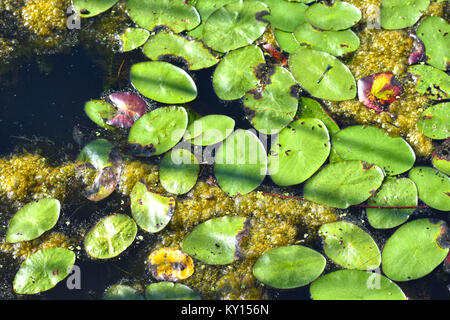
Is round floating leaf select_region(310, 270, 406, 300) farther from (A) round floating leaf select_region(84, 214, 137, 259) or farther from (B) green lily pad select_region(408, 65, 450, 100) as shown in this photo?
(B) green lily pad select_region(408, 65, 450, 100)

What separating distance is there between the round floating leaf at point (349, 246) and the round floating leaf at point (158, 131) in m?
0.76

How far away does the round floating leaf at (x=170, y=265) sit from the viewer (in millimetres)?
1603

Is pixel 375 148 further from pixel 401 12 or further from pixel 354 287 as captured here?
pixel 401 12

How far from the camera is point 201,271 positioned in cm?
162

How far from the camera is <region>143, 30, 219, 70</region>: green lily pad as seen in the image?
188cm

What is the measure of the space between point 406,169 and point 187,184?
95 centimetres

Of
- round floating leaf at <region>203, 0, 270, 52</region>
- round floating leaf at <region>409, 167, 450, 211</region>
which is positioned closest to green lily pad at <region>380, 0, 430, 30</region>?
round floating leaf at <region>203, 0, 270, 52</region>

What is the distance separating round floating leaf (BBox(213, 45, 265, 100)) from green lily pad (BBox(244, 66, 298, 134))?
0.05m

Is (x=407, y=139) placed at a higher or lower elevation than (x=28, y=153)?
higher

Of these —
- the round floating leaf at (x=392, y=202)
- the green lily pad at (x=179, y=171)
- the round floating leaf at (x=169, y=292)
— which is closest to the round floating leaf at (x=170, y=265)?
the round floating leaf at (x=169, y=292)

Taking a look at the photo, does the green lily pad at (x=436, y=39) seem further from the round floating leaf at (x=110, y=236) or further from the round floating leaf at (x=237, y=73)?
the round floating leaf at (x=110, y=236)
